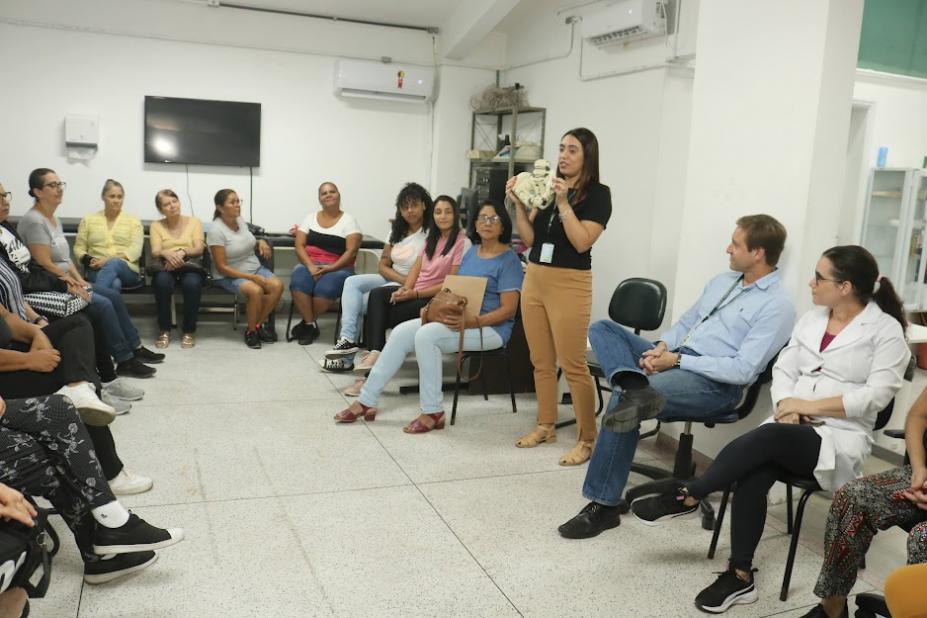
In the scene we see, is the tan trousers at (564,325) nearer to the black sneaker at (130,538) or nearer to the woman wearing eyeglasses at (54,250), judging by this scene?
the black sneaker at (130,538)

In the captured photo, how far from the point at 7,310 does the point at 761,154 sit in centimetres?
310

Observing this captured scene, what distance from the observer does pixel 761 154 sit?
3.21 metres

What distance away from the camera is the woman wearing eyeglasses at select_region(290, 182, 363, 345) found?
225 inches

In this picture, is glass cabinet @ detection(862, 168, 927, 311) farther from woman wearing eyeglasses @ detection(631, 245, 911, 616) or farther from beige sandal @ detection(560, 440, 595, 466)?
woman wearing eyeglasses @ detection(631, 245, 911, 616)

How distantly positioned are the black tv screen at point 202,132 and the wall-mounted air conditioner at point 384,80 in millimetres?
779

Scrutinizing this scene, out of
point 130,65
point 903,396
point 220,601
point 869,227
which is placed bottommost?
point 220,601

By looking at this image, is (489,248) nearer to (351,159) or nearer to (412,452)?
(412,452)

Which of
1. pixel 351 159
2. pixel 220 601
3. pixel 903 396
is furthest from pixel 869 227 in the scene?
pixel 220 601

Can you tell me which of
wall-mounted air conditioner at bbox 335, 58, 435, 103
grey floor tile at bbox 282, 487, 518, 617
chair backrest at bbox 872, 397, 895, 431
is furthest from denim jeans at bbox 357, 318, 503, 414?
wall-mounted air conditioner at bbox 335, 58, 435, 103

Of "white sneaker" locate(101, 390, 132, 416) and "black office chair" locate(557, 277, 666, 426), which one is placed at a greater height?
"black office chair" locate(557, 277, 666, 426)

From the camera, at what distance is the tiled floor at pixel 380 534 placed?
2354mm

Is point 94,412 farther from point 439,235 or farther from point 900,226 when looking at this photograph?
point 900,226

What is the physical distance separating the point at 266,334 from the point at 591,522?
3.45m

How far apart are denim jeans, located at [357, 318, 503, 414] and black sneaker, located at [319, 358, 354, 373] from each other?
3.06 ft
